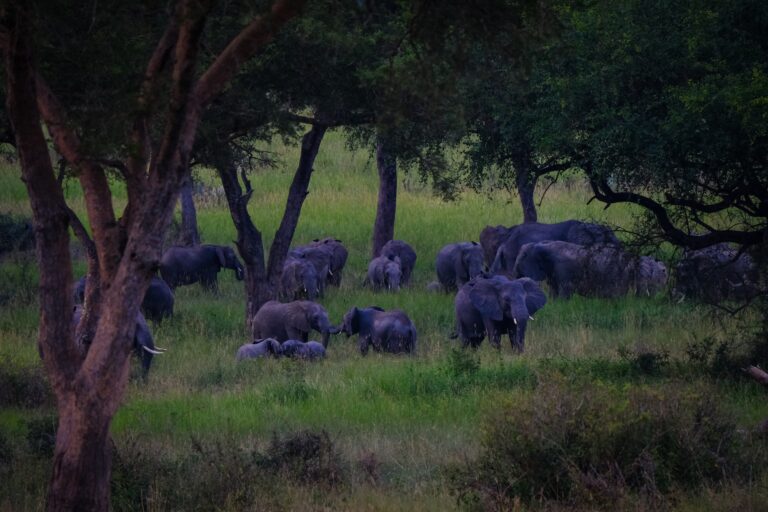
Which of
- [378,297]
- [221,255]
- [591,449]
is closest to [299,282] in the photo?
[378,297]

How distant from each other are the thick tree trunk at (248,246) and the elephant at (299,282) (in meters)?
3.14

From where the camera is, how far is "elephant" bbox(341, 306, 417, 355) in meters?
18.8

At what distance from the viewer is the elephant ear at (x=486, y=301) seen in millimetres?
19156

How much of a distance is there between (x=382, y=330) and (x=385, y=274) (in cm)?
829

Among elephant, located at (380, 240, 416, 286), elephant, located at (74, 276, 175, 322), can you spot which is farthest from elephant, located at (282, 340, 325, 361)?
elephant, located at (380, 240, 416, 286)

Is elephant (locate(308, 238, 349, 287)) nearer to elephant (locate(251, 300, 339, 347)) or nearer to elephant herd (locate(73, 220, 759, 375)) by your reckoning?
elephant herd (locate(73, 220, 759, 375))

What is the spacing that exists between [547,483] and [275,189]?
38055mm

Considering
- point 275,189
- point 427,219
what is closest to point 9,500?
point 427,219

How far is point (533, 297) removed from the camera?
67.1ft

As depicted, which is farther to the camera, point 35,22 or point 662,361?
point 662,361

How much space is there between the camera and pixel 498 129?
22.3 m

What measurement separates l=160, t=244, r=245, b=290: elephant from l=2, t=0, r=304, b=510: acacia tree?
1911 centimetres

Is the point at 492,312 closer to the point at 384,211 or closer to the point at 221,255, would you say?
the point at 221,255

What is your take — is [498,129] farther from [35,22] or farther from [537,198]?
[537,198]
